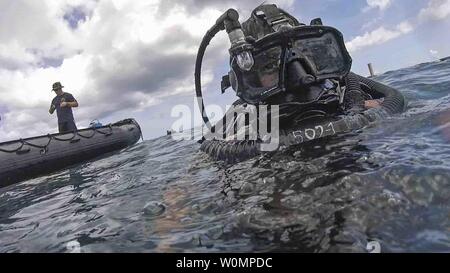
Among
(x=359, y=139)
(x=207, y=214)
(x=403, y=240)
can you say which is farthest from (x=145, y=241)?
(x=359, y=139)

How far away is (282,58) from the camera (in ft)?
16.3

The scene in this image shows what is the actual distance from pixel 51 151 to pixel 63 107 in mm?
2574

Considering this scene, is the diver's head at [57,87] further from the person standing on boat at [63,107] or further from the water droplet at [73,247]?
the water droplet at [73,247]

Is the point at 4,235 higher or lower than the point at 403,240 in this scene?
lower

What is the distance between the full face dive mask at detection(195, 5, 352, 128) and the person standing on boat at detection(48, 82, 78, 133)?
853 centimetres

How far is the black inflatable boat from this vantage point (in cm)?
979

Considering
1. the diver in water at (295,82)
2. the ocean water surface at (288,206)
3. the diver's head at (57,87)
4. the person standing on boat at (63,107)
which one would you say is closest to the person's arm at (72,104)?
the person standing on boat at (63,107)

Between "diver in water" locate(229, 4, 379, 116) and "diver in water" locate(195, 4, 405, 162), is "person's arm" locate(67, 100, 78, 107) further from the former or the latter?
"diver in water" locate(229, 4, 379, 116)

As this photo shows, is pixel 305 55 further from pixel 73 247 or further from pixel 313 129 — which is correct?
pixel 73 247

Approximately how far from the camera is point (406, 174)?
3049 millimetres

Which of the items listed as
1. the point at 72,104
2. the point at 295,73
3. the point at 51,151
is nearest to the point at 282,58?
the point at 295,73
